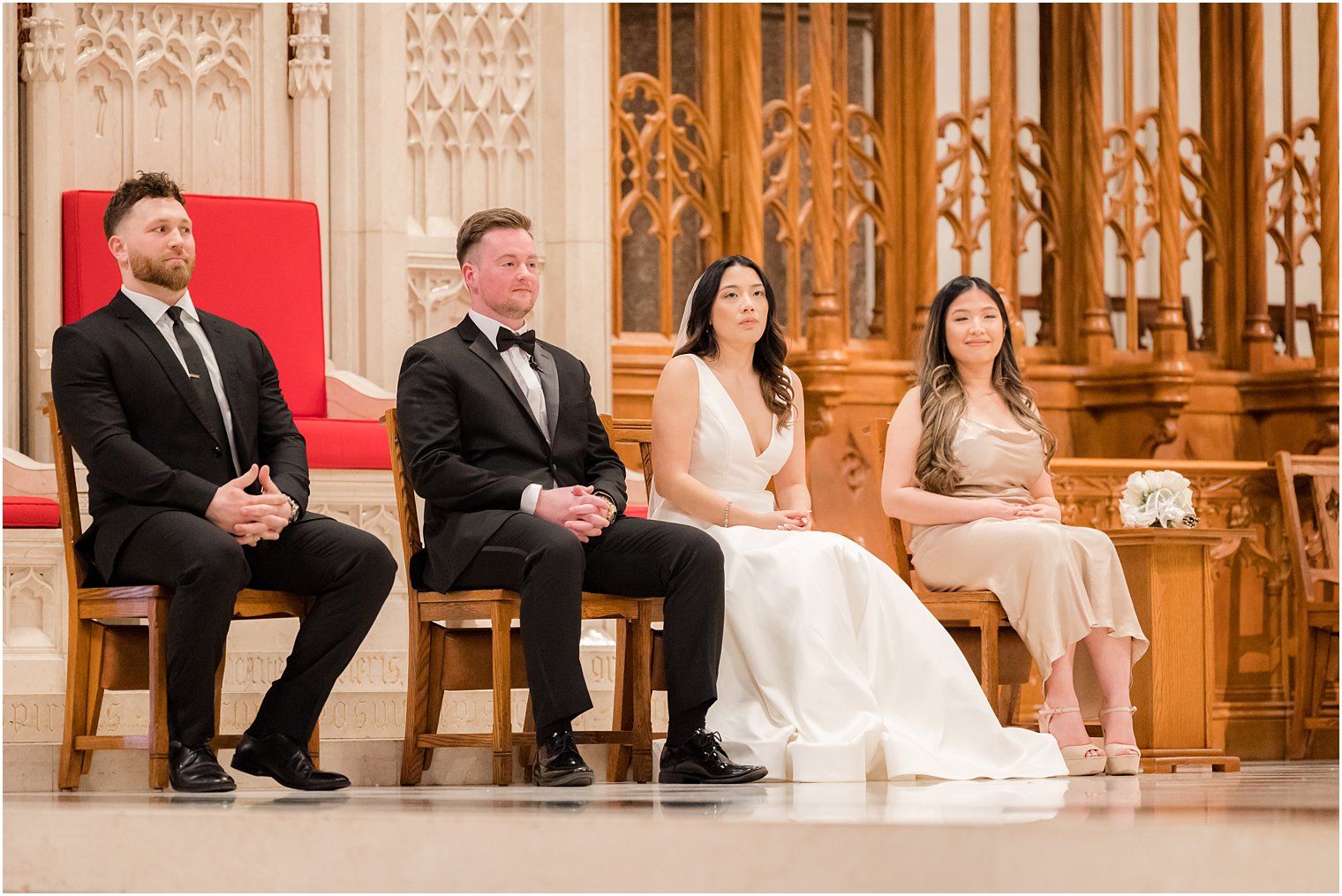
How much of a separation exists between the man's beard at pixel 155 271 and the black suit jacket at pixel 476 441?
1.67 ft

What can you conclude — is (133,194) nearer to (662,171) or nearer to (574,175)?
(574,175)

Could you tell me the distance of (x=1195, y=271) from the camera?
7.66 meters

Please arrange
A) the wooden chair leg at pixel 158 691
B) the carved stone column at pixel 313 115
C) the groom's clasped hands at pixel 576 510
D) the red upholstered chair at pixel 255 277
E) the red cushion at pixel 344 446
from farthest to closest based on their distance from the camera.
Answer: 1. the carved stone column at pixel 313 115
2. the red upholstered chair at pixel 255 277
3. the red cushion at pixel 344 446
4. the groom's clasped hands at pixel 576 510
5. the wooden chair leg at pixel 158 691

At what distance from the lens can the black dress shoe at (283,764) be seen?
349 cm

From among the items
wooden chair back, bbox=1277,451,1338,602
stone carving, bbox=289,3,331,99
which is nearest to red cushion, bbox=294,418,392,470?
stone carving, bbox=289,3,331,99

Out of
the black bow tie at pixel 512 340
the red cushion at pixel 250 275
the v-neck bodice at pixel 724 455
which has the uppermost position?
the red cushion at pixel 250 275

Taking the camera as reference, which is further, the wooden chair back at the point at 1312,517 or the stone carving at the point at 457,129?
the wooden chair back at the point at 1312,517

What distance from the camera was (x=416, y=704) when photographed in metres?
3.95

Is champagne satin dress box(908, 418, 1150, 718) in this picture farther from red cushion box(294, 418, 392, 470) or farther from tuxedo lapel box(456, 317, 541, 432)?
red cushion box(294, 418, 392, 470)

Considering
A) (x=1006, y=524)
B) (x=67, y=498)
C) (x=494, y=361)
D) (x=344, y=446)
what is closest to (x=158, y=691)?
(x=67, y=498)

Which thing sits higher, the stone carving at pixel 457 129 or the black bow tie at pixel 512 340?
the stone carving at pixel 457 129

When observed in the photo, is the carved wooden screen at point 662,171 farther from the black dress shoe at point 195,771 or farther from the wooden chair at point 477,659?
the black dress shoe at point 195,771

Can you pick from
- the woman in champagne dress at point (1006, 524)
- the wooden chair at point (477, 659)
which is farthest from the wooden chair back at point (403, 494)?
the woman in champagne dress at point (1006, 524)

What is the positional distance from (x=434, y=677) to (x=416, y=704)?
7 centimetres
